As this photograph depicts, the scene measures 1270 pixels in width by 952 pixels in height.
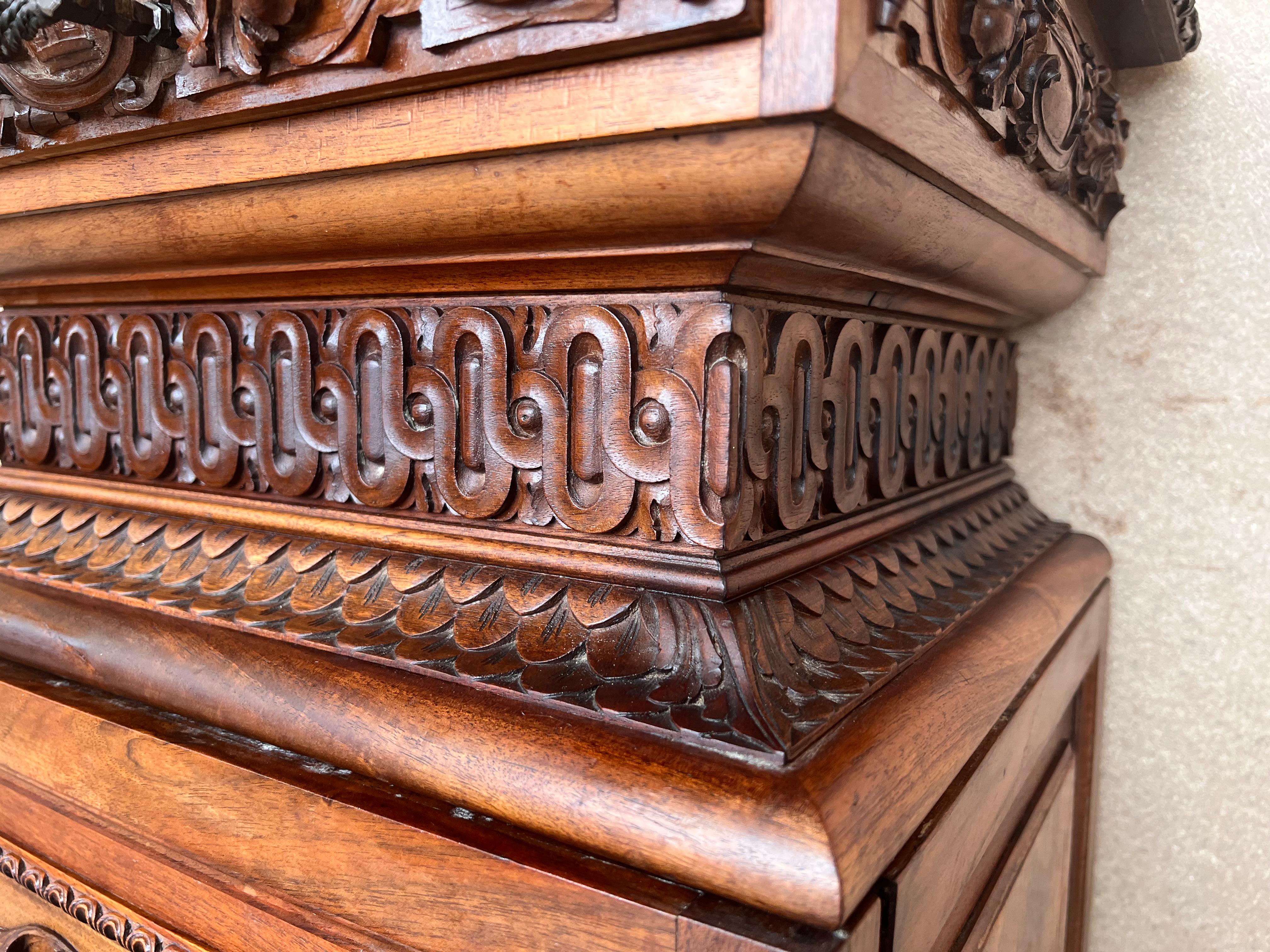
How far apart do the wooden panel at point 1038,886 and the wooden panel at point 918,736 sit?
0.09 m

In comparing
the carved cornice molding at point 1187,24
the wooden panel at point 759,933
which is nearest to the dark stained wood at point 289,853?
the wooden panel at point 759,933

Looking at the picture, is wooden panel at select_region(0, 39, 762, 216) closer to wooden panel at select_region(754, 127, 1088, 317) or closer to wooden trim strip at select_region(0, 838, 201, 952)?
wooden panel at select_region(754, 127, 1088, 317)

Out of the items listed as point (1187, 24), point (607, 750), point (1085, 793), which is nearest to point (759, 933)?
point (607, 750)

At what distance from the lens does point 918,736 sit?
1.07 ft

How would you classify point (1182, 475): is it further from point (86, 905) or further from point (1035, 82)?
point (86, 905)

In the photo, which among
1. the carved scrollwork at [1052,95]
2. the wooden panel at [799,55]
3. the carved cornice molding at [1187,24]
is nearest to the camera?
the wooden panel at [799,55]

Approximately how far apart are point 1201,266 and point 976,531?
31cm

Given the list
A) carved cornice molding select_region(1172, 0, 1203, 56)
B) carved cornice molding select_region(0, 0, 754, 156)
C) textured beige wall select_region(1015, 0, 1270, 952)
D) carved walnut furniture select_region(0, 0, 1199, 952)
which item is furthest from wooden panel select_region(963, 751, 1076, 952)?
carved cornice molding select_region(1172, 0, 1203, 56)

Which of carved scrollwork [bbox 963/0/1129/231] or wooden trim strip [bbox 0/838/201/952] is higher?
carved scrollwork [bbox 963/0/1129/231]

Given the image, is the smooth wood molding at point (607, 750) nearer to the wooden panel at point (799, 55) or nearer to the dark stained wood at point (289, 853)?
the dark stained wood at point (289, 853)

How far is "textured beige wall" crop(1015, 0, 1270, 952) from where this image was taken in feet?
2.19

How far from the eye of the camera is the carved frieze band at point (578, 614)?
0.32 meters

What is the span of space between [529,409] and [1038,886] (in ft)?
1.43

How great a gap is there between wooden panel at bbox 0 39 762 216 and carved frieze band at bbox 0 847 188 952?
34 cm
